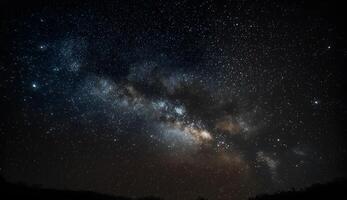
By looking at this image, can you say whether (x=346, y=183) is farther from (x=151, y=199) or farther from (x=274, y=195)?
(x=151, y=199)

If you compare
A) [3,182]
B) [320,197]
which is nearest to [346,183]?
[320,197]

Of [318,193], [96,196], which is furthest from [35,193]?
[318,193]

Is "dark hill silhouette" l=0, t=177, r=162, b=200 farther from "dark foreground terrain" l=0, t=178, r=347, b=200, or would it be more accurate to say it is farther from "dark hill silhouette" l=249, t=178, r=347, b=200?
"dark hill silhouette" l=249, t=178, r=347, b=200

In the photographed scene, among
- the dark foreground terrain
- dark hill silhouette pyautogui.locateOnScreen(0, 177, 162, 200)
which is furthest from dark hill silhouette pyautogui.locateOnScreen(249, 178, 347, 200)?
dark hill silhouette pyautogui.locateOnScreen(0, 177, 162, 200)

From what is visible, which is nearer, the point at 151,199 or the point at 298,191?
the point at 298,191

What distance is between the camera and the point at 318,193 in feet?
25.6

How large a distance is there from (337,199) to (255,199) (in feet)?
7.98

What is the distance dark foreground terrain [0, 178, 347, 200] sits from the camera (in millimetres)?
7629

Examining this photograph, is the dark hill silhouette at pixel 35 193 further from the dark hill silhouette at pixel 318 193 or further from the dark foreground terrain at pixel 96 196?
the dark hill silhouette at pixel 318 193

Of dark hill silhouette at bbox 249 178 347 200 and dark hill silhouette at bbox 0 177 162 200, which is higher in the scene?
dark hill silhouette at bbox 249 178 347 200

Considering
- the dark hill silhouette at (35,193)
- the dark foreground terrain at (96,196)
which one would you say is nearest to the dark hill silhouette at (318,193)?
the dark foreground terrain at (96,196)

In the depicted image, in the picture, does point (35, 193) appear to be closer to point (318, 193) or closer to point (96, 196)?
point (96, 196)

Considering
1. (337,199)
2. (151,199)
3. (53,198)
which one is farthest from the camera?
(151,199)

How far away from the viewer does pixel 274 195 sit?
336 inches
